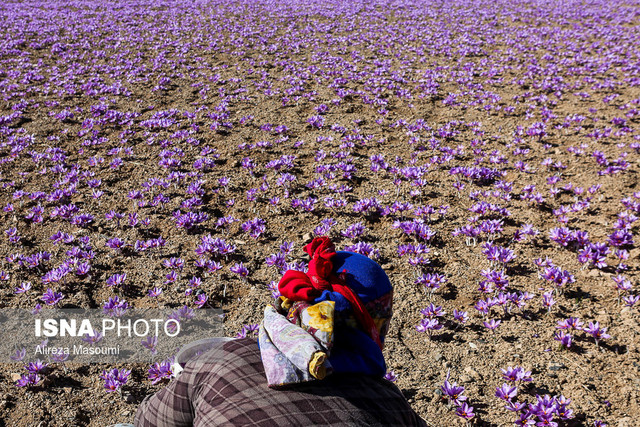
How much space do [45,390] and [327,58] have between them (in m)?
17.7

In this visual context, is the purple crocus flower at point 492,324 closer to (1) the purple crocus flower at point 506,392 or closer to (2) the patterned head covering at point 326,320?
(1) the purple crocus flower at point 506,392

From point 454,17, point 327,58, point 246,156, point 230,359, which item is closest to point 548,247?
point 230,359

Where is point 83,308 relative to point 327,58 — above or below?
below

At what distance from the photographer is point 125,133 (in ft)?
35.4

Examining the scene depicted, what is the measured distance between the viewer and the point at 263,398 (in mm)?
1890

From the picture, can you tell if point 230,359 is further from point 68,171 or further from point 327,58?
point 327,58

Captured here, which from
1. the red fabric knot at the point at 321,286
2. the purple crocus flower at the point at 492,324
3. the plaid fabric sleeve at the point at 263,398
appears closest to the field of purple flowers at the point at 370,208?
the purple crocus flower at the point at 492,324

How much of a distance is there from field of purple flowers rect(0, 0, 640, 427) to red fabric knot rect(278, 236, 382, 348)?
2269 millimetres

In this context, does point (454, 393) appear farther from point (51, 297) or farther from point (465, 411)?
point (51, 297)

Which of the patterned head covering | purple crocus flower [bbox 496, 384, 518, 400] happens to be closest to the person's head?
the patterned head covering

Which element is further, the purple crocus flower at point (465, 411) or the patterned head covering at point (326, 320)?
the purple crocus flower at point (465, 411)

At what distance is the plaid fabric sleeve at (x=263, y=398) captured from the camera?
71.8 inches

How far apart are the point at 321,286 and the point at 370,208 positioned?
203 inches

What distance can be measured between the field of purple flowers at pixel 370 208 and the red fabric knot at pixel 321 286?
2.27 metres
